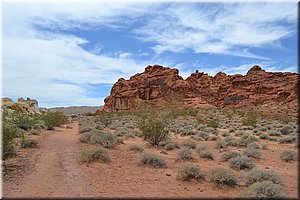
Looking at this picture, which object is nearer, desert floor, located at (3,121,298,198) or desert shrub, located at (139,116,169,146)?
desert floor, located at (3,121,298,198)

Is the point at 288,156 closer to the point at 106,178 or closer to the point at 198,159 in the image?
the point at 198,159

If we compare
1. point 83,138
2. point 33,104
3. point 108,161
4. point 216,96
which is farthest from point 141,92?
point 108,161

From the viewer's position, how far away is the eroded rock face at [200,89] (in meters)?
75.1

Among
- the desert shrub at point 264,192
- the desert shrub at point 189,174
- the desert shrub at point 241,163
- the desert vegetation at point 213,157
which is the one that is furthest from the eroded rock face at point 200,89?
the desert shrub at point 264,192

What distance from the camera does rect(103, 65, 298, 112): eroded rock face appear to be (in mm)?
75125

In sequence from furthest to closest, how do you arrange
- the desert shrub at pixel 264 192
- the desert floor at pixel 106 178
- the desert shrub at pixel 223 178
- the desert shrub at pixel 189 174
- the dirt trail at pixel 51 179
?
the desert shrub at pixel 189 174 → the desert shrub at pixel 223 178 → the desert floor at pixel 106 178 → the dirt trail at pixel 51 179 → the desert shrub at pixel 264 192

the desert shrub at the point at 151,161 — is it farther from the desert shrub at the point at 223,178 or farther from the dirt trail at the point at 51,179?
the desert shrub at the point at 223,178

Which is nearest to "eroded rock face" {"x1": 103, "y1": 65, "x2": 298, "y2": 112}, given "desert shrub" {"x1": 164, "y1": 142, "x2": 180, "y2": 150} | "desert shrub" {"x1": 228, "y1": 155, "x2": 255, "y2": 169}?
"desert shrub" {"x1": 164, "y1": 142, "x2": 180, "y2": 150}

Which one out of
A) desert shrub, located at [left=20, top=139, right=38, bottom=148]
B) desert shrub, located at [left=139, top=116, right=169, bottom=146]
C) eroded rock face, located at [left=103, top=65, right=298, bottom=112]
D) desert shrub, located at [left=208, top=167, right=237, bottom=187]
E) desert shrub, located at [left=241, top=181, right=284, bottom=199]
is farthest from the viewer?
eroded rock face, located at [left=103, top=65, right=298, bottom=112]

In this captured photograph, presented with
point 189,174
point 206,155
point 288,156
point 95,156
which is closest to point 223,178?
point 189,174

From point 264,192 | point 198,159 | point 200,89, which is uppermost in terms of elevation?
point 200,89

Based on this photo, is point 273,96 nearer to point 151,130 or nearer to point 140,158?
point 151,130

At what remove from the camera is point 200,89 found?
301ft

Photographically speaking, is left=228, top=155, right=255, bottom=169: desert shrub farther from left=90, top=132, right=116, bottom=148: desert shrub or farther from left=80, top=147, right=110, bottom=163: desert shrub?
left=90, top=132, right=116, bottom=148: desert shrub
